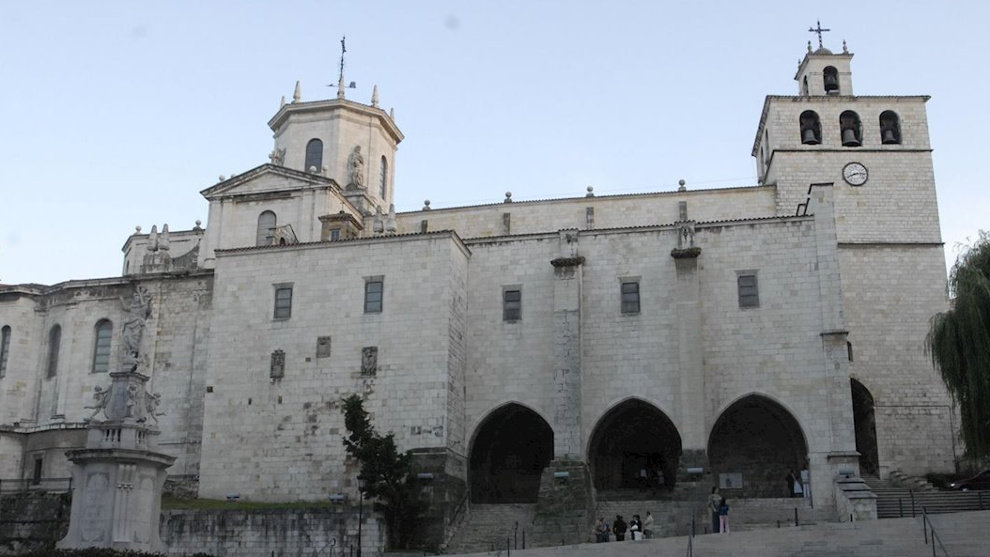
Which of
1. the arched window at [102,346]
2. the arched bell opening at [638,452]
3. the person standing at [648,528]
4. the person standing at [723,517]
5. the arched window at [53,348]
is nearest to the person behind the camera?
the person standing at [723,517]

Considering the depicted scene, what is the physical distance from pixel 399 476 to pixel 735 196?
19.4 meters

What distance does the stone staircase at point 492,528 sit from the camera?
105ft

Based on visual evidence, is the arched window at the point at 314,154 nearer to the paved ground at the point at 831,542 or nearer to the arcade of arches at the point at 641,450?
the arcade of arches at the point at 641,450

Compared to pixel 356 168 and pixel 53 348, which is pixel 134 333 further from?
pixel 356 168

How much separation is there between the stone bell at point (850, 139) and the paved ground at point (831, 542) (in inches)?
866

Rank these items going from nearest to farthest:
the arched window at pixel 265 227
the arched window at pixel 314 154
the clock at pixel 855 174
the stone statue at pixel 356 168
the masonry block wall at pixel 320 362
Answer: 1. the masonry block wall at pixel 320 362
2. the clock at pixel 855 174
3. the arched window at pixel 265 227
4. the stone statue at pixel 356 168
5. the arched window at pixel 314 154

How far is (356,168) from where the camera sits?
1882 inches

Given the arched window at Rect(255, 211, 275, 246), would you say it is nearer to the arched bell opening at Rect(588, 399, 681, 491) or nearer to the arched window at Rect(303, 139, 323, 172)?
the arched window at Rect(303, 139, 323, 172)

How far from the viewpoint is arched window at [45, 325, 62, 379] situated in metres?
43.5

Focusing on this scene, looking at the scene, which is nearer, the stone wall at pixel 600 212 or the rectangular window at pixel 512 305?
the rectangular window at pixel 512 305

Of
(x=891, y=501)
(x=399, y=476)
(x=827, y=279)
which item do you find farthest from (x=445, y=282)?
(x=891, y=501)

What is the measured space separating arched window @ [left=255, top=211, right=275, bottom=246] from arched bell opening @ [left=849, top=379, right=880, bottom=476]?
76.0 feet

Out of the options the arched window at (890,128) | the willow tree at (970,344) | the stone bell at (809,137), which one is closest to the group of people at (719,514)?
the willow tree at (970,344)

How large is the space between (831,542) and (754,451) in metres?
12.9
